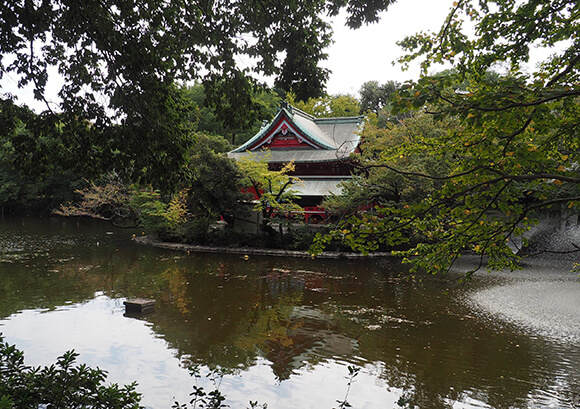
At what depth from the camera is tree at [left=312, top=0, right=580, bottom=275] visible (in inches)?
98.9

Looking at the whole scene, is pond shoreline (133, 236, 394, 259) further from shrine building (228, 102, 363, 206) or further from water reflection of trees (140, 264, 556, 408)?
water reflection of trees (140, 264, 556, 408)

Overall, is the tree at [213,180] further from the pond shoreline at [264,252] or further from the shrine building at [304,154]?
the shrine building at [304,154]

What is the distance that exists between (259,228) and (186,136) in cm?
1211

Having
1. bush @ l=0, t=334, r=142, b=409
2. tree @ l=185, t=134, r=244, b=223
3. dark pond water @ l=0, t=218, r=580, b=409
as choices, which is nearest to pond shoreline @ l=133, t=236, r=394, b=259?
tree @ l=185, t=134, r=244, b=223

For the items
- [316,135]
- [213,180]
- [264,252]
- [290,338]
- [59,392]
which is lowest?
[290,338]

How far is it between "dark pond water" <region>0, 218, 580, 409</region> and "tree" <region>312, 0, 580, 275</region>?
7.34 feet

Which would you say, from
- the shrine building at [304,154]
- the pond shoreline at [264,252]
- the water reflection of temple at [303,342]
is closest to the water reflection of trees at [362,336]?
the water reflection of temple at [303,342]

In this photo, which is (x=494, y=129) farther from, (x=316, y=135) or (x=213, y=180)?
(x=316, y=135)

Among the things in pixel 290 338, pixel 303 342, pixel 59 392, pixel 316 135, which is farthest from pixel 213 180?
pixel 59 392

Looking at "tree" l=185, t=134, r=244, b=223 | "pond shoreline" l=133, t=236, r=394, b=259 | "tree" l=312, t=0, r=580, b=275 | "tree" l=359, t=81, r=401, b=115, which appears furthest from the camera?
"tree" l=359, t=81, r=401, b=115

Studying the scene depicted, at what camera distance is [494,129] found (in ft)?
10.1

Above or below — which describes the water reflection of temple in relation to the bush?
below

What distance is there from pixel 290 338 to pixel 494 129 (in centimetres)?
485

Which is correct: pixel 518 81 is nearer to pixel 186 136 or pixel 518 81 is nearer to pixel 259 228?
pixel 186 136
